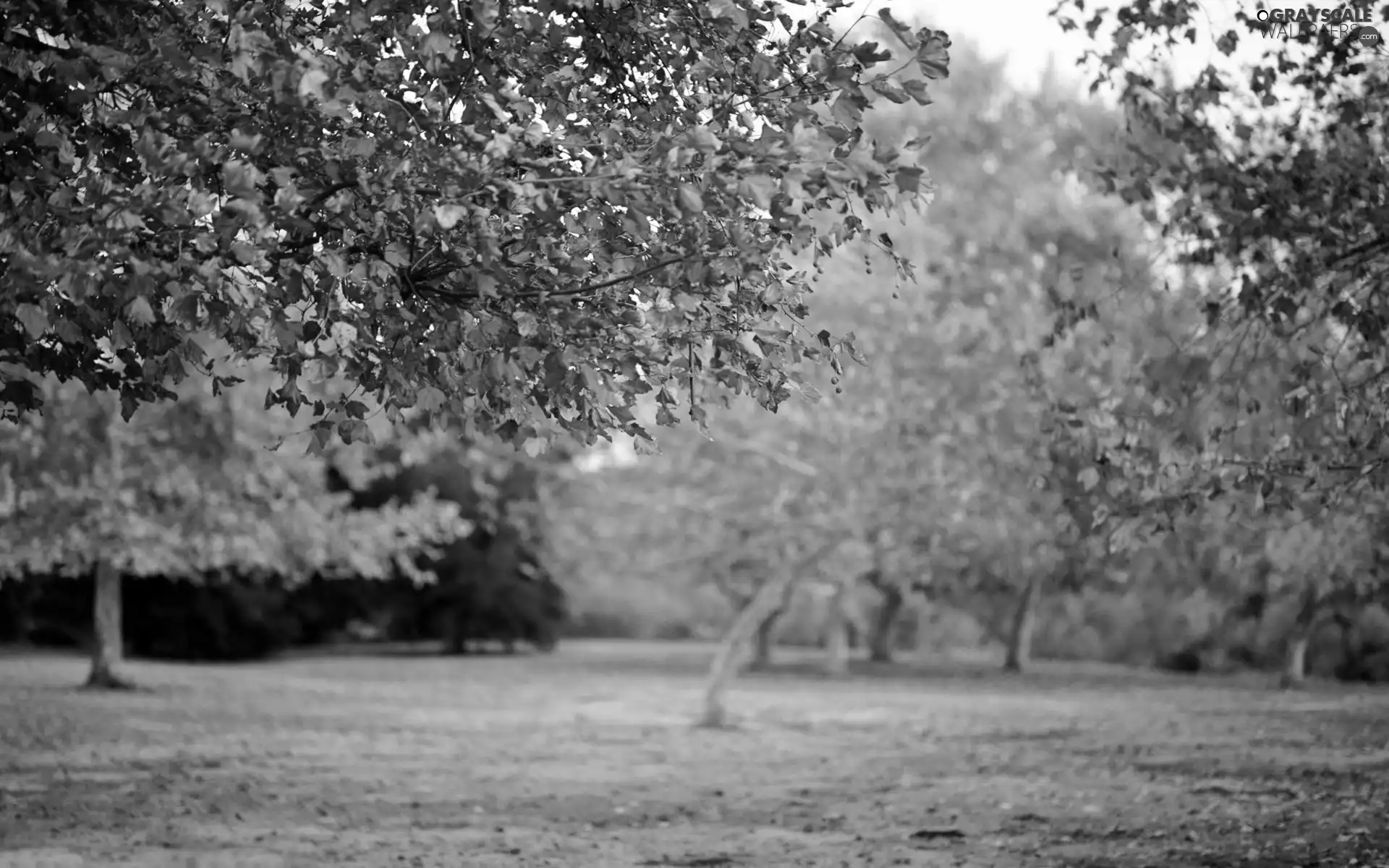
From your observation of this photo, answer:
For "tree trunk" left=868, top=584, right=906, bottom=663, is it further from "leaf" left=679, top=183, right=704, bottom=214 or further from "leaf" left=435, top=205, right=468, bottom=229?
"leaf" left=435, top=205, right=468, bottom=229

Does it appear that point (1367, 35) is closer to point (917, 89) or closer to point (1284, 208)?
point (1284, 208)

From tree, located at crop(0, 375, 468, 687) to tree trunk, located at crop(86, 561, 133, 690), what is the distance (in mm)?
27

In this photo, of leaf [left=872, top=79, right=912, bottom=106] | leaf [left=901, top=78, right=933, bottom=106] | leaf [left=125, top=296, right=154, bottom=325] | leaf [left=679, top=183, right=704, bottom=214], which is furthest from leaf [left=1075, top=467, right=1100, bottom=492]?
leaf [left=125, top=296, right=154, bottom=325]

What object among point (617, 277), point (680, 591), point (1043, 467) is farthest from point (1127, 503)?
point (680, 591)

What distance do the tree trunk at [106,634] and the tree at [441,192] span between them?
21.5m

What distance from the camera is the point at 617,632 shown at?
8594 cm

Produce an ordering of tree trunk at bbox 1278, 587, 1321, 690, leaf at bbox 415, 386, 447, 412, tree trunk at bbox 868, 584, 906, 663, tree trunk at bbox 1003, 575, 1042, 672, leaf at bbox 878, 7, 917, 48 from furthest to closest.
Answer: tree trunk at bbox 868, 584, 906, 663, tree trunk at bbox 1003, 575, 1042, 672, tree trunk at bbox 1278, 587, 1321, 690, leaf at bbox 415, 386, 447, 412, leaf at bbox 878, 7, 917, 48

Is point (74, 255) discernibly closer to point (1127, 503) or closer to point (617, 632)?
point (1127, 503)

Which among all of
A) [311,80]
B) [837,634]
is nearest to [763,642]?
[837,634]

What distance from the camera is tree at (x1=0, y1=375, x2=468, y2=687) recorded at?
23562 mm

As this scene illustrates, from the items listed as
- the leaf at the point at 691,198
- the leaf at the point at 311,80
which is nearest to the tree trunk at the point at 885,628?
the leaf at the point at 691,198

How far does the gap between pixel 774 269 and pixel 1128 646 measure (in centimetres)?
4919

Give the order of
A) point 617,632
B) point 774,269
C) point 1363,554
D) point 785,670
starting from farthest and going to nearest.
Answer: point 617,632
point 785,670
point 1363,554
point 774,269

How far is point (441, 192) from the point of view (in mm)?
6625
